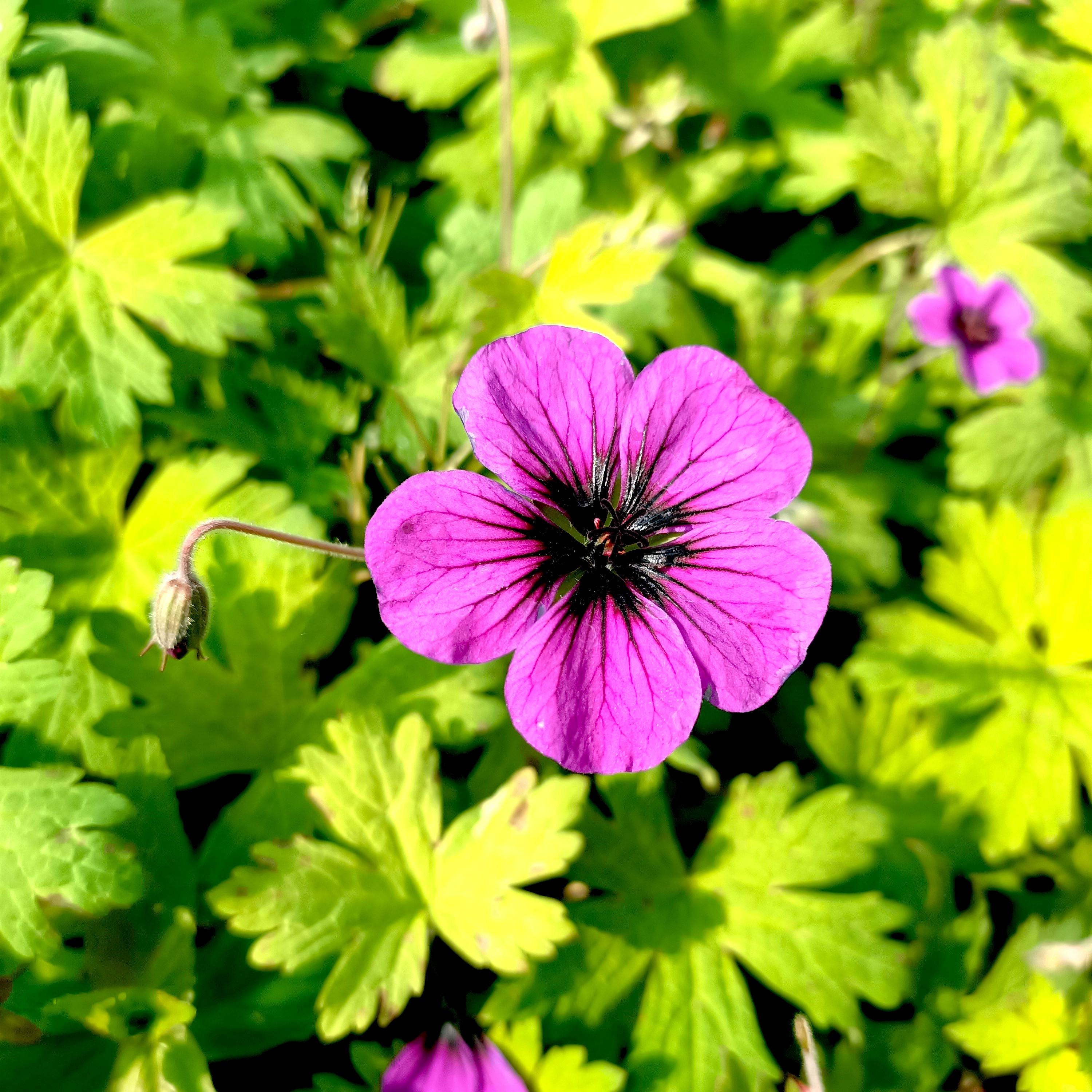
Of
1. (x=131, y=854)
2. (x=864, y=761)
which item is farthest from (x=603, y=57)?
(x=131, y=854)

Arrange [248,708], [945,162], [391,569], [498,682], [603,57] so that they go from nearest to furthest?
1. [391,569]
2. [248,708]
3. [498,682]
4. [945,162]
5. [603,57]

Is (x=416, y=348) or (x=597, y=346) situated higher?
(x=597, y=346)

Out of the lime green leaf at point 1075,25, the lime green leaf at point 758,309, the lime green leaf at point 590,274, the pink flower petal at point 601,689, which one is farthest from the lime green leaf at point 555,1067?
the lime green leaf at point 1075,25

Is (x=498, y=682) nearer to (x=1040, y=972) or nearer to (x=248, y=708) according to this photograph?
(x=248, y=708)

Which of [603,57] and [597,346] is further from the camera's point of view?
[603,57]

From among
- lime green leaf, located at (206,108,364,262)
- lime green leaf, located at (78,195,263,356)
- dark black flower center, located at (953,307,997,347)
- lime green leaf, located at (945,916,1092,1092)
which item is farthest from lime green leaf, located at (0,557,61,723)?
Result: dark black flower center, located at (953,307,997,347)

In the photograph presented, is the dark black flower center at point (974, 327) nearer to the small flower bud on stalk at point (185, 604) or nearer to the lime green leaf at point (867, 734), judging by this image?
the lime green leaf at point (867, 734)

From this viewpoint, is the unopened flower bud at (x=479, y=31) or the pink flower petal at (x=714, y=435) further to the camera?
the unopened flower bud at (x=479, y=31)
